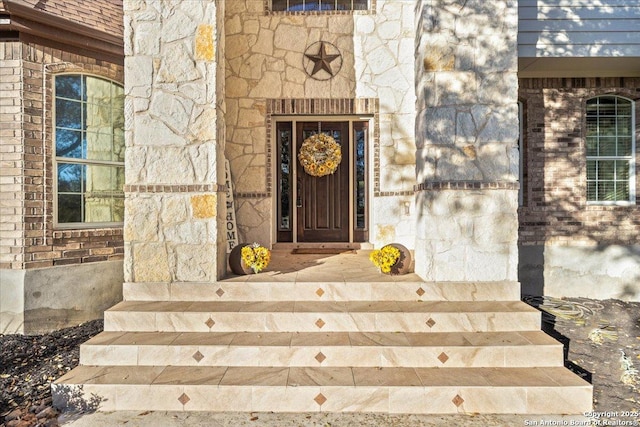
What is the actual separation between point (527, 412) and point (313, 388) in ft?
A: 5.32

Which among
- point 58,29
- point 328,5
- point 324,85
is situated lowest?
point 324,85

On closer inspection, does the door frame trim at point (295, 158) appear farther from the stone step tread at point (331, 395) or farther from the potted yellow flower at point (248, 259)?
the stone step tread at point (331, 395)

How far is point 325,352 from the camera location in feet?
10.00

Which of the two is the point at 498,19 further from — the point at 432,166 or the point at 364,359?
the point at 364,359

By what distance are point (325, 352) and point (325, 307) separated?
520mm

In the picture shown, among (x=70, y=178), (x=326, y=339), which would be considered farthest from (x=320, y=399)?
(x=70, y=178)

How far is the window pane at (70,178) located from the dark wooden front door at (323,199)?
3.14 metres

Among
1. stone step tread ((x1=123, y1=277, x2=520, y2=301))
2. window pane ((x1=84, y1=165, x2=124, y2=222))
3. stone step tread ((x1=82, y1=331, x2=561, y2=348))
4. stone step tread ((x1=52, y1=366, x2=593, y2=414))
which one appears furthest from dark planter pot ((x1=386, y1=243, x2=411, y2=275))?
window pane ((x1=84, y1=165, x2=124, y2=222))

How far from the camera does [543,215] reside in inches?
219

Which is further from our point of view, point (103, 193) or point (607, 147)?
point (607, 147)

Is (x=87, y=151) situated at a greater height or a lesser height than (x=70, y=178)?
greater

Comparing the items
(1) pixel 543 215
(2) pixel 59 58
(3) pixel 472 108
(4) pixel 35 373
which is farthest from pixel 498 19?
(4) pixel 35 373

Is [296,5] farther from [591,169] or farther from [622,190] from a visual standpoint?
[622,190]

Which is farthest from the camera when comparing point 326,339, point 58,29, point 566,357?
point 58,29
